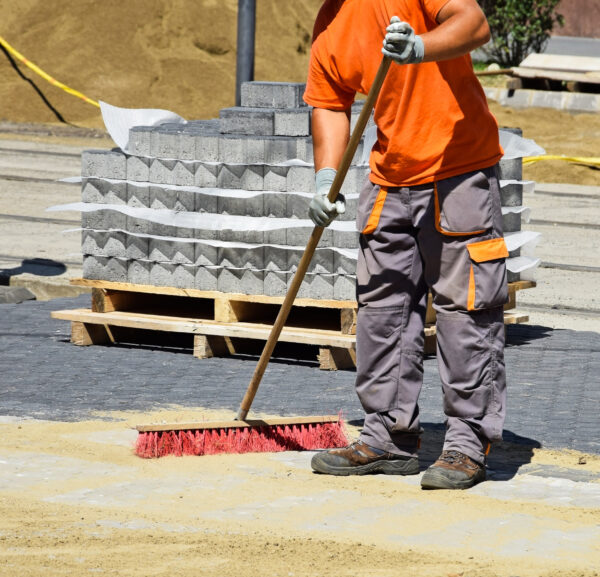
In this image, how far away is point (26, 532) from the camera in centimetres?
485

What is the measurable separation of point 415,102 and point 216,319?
3.15 meters

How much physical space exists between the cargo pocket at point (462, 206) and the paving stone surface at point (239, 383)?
1.31 m

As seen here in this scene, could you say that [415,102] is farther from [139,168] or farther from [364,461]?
[139,168]

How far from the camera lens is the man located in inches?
224

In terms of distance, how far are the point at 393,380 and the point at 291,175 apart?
262 cm

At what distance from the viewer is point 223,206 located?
8516 millimetres

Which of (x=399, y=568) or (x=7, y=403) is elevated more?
(x=399, y=568)

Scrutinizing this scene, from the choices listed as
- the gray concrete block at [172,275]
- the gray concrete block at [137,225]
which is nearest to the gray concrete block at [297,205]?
the gray concrete block at [172,275]

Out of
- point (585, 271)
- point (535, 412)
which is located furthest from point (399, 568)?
point (585, 271)

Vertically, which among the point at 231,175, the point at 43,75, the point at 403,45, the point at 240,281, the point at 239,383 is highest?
the point at 403,45

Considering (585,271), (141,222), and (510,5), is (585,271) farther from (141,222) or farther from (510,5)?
(510,5)

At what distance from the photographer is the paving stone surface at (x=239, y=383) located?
699 centimetres

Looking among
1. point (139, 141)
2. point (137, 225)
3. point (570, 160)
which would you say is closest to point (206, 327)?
point (137, 225)

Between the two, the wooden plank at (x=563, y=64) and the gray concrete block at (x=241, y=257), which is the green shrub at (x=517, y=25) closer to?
the wooden plank at (x=563, y=64)
